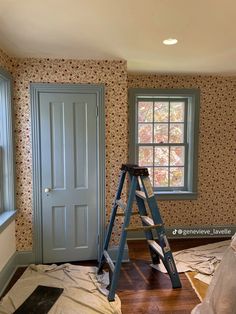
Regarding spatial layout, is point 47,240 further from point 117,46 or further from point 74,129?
point 117,46

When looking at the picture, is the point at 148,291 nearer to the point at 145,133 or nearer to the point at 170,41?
the point at 145,133

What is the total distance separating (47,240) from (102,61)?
7.22 ft

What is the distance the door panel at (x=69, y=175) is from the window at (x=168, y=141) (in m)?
0.97

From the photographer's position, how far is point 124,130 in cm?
312

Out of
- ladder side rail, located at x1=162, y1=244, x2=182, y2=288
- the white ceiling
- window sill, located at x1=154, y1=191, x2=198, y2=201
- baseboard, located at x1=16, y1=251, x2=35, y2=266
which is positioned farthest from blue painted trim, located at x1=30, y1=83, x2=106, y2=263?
window sill, located at x1=154, y1=191, x2=198, y2=201

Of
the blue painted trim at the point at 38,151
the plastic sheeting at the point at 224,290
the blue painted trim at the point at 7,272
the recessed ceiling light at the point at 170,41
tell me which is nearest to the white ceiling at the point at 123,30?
the recessed ceiling light at the point at 170,41

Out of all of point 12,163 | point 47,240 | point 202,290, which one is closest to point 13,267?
point 47,240

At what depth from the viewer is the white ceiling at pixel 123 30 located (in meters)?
1.81

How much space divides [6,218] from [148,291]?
163cm

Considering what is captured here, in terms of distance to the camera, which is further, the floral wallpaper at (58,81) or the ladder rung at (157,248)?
the floral wallpaper at (58,81)

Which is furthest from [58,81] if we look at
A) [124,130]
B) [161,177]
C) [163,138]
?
[161,177]

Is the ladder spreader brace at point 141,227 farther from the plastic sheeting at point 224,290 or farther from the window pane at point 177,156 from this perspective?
the window pane at point 177,156

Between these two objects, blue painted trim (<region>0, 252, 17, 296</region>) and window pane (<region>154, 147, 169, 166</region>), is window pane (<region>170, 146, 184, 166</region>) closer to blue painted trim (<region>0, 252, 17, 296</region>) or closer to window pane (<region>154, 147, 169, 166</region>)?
window pane (<region>154, 147, 169, 166</region>)

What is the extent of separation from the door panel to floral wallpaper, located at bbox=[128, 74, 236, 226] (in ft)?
4.18
